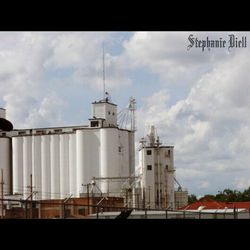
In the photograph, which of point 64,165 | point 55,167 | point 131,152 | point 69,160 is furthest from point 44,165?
point 131,152

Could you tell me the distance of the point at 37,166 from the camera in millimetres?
52656

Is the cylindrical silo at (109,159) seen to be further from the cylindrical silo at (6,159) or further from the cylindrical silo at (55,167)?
the cylindrical silo at (6,159)

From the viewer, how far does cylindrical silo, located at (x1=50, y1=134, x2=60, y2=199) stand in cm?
5159

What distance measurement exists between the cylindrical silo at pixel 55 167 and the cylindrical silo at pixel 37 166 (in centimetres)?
130

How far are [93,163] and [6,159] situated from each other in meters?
8.68

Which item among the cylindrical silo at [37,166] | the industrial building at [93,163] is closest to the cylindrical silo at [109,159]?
the industrial building at [93,163]

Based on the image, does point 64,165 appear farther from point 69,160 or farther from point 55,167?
point 55,167

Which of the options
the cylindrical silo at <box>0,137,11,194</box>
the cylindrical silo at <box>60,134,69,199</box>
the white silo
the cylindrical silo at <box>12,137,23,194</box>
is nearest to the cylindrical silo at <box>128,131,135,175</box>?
the white silo

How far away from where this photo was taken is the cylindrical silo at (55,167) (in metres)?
51.6
